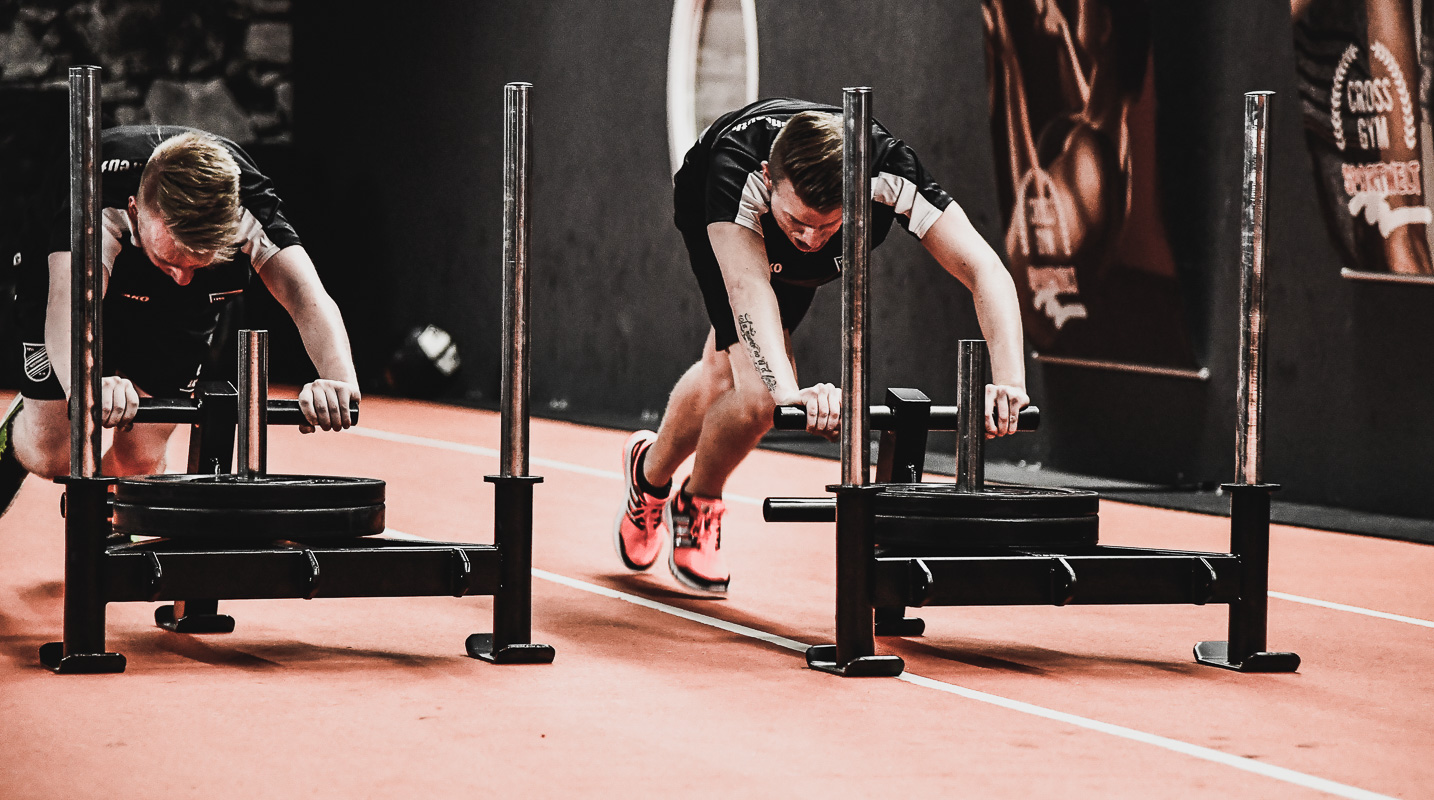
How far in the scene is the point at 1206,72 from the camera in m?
6.34

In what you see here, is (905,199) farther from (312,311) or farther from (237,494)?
(237,494)

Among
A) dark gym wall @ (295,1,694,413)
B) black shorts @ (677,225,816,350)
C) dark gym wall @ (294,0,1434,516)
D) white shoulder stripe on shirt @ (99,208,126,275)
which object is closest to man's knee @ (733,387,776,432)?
black shorts @ (677,225,816,350)

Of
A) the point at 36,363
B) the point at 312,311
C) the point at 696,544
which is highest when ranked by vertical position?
the point at 312,311

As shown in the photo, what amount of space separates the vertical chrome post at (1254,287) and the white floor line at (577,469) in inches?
38.1

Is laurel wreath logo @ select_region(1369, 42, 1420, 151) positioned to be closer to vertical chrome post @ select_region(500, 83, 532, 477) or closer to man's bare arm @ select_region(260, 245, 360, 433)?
vertical chrome post @ select_region(500, 83, 532, 477)

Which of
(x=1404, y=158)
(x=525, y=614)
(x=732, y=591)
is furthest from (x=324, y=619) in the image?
(x=1404, y=158)

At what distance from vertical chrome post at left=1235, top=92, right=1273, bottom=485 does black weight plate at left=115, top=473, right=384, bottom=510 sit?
5.46ft

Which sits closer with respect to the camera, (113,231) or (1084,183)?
(113,231)

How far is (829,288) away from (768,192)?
16.2 feet

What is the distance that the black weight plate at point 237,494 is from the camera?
2.99 metres

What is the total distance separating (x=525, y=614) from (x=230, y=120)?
10153 millimetres

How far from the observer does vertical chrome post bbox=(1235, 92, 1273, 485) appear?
3143 mm

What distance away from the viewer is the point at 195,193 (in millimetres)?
3271

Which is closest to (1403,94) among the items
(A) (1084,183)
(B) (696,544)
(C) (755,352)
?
(A) (1084,183)
